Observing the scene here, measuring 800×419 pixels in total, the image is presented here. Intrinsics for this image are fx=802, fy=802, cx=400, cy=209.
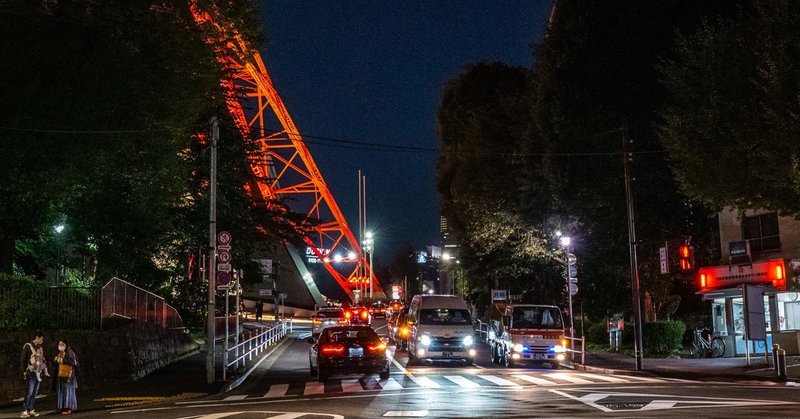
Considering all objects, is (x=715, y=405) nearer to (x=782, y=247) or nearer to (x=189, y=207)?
(x=782, y=247)

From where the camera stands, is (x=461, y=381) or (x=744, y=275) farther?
(x=744, y=275)

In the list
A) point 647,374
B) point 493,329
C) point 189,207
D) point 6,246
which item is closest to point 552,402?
point 647,374

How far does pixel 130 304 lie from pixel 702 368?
719 inches

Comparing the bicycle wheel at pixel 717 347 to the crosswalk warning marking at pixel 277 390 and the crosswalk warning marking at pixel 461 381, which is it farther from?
the crosswalk warning marking at pixel 277 390

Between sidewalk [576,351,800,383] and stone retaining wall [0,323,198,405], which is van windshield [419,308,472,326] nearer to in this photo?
sidewalk [576,351,800,383]

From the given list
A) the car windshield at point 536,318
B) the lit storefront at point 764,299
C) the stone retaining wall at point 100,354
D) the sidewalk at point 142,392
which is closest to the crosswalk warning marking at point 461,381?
the car windshield at point 536,318

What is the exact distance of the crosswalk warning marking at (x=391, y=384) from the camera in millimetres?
19375

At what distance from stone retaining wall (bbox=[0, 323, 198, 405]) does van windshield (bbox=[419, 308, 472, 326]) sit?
9082mm

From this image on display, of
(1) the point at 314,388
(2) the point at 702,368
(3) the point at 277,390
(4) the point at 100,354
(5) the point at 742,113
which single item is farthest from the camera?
(2) the point at 702,368

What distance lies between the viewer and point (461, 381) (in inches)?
827

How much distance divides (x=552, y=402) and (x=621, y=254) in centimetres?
2170

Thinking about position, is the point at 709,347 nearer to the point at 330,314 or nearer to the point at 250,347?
the point at 250,347

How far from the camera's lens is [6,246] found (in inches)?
955

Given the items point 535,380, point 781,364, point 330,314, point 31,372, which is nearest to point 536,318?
point 535,380
